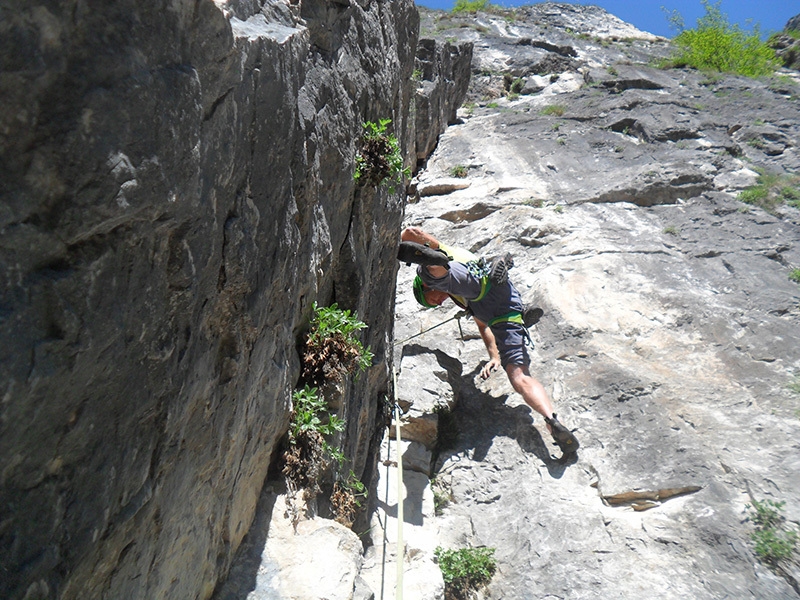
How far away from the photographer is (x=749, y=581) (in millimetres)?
4730

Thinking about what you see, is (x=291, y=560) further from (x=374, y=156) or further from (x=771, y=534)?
(x=771, y=534)

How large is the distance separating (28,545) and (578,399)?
626 centimetres

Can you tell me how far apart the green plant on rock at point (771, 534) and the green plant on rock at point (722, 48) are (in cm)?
2238

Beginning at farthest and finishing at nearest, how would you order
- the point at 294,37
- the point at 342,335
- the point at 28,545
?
1. the point at 342,335
2. the point at 294,37
3. the point at 28,545

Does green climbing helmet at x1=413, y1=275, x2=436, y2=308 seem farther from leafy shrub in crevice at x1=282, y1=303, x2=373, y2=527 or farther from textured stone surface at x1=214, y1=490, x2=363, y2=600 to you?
textured stone surface at x1=214, y1=490, x2=363, y2=600

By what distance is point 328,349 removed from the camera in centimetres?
429

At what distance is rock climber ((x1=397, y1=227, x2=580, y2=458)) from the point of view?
7.18m

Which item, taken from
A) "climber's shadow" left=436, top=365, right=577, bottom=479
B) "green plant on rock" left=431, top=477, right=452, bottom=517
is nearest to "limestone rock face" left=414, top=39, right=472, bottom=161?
"climber's shadow" left=436, top=365, right=577, bottom=479

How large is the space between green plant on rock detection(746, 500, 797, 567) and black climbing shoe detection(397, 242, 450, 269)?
3.90 meters

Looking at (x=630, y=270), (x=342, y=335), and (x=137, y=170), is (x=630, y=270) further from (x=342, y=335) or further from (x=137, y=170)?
(x=137, y=170)

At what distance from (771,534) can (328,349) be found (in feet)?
13.0

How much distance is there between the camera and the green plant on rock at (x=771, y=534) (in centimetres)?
478

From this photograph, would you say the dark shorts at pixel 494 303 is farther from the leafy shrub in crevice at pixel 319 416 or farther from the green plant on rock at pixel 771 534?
the leafy shrub in crevice at pixel 319 416

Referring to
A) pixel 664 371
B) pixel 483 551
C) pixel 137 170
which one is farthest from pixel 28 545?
pixel 664 371
